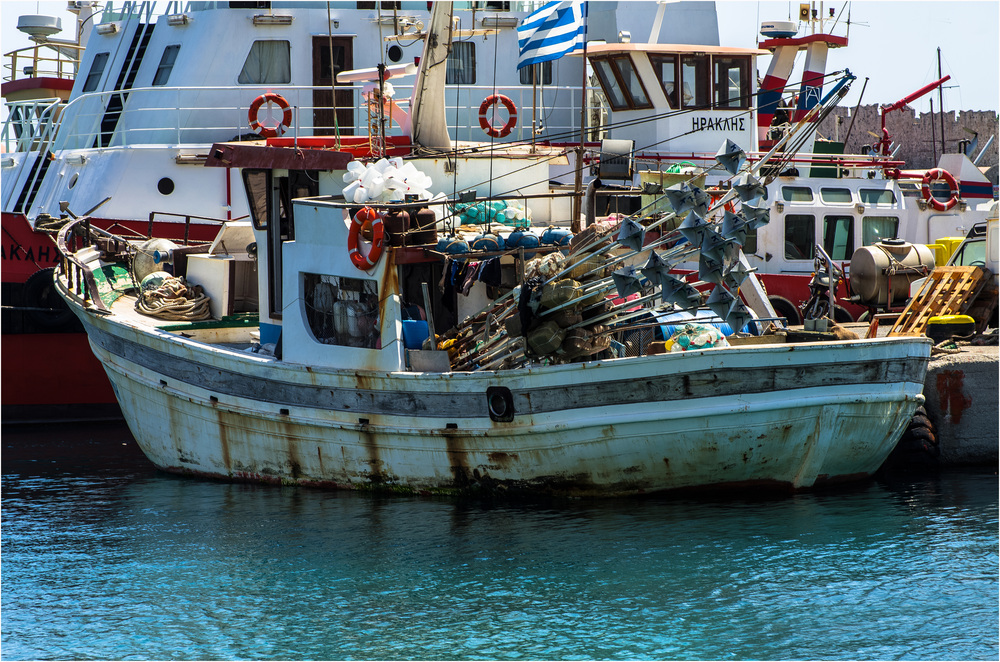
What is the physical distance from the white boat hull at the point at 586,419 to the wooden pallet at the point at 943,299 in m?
3.14

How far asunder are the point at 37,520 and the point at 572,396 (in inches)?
234

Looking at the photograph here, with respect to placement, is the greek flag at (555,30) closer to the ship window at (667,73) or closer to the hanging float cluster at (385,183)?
the hanging float cluster at (385,183)

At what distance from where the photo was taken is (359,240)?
11.6 metres

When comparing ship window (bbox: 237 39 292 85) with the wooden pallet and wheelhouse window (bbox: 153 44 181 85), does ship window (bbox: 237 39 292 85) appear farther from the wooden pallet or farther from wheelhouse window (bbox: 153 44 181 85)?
the wooden pallet

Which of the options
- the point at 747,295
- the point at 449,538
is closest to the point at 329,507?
the point at 449,538

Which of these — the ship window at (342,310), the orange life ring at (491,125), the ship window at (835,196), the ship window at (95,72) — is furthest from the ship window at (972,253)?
the ship window at (95,72)

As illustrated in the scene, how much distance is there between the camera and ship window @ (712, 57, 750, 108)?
20.2 m

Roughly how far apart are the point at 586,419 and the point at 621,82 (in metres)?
10.7

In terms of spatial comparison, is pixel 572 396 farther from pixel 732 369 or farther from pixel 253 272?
pixel 253 272

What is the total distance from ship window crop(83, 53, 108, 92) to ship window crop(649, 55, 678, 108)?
10584 mm

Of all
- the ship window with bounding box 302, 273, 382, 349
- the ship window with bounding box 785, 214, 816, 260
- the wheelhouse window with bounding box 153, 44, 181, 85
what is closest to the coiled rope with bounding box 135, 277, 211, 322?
the ship window with bounding box 302, 273, 382, 349

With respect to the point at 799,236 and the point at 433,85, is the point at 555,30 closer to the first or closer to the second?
the point at 433,85

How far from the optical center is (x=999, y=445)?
42.9 ft

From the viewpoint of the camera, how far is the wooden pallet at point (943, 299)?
1418 centimetres
